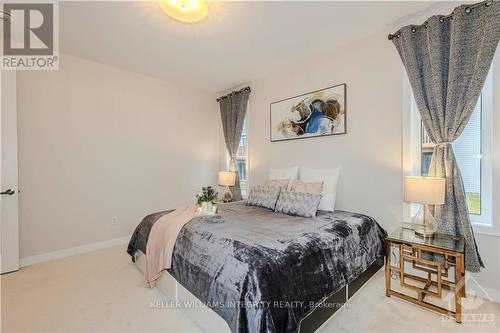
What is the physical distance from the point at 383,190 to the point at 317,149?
99 cm

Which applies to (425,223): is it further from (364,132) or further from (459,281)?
(364,132)

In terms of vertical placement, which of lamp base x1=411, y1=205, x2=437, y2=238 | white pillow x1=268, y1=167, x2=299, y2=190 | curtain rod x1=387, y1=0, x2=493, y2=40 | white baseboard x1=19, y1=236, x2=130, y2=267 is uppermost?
curtain rod x1=387, y1=0, x2=493, y2=40

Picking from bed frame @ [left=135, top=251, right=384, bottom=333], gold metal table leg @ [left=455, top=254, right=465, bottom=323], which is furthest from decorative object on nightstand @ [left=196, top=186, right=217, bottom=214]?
gold metal table leg @ [left=455, top=254, right=465, bottom=323]

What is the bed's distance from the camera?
139cm

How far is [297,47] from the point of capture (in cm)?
301

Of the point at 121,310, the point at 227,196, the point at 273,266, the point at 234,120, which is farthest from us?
the point at 234,120

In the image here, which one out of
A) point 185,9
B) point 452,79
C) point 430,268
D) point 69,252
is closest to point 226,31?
point 185,9

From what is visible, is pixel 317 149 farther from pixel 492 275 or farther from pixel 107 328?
pixel 107 328

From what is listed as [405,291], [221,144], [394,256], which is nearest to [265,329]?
[405,291]

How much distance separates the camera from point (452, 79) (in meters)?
2.12

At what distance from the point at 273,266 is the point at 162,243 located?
1.25m

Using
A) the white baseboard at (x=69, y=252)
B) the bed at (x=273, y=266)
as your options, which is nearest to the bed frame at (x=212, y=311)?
the bed at (x=273, y=266)

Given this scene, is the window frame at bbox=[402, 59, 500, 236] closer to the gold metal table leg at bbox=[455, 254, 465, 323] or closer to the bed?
→ the gold metal table leg at bbox=[455, 254, 465, 323]

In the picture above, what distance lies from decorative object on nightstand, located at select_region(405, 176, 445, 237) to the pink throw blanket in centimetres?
210
